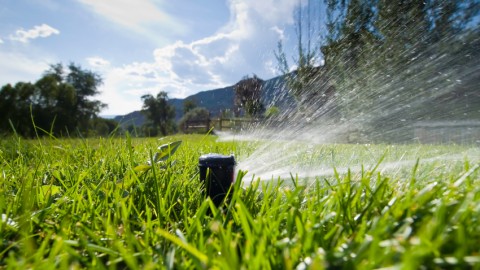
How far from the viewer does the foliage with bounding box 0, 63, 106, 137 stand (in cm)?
3941

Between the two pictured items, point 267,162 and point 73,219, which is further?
point 267,162

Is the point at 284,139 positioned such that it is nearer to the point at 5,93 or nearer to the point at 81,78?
the point at 5,93

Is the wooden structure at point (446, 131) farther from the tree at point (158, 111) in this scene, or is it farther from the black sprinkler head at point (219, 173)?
the tree at point (158, 111)

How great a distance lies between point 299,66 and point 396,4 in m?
2.53

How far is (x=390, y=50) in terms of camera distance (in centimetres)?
695

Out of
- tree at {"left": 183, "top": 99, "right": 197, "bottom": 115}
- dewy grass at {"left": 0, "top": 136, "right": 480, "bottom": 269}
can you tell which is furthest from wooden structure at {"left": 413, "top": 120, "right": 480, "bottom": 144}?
tree at {"left": 183, "top": 99, "right": 197, "bottom": 115}

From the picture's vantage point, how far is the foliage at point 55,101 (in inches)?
1551

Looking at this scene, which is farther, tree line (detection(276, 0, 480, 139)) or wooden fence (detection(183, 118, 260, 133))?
wooden fence (detection(183, 118, 260, 133))

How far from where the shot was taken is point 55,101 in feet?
152

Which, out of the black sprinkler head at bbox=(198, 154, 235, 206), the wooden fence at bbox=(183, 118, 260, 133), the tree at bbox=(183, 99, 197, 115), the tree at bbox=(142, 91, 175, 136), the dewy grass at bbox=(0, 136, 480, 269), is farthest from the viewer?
the tree at bbox=(183, 99, 197, 115)

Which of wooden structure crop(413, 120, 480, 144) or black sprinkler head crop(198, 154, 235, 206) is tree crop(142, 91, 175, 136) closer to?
wooden structure crop(413, 120, 480, 144)

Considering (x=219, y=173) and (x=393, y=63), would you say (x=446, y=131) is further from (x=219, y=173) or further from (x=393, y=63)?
(x=219, y=173)

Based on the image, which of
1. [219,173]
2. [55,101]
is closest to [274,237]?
[219,173]

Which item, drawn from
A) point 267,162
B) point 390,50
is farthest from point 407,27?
point 267,162
